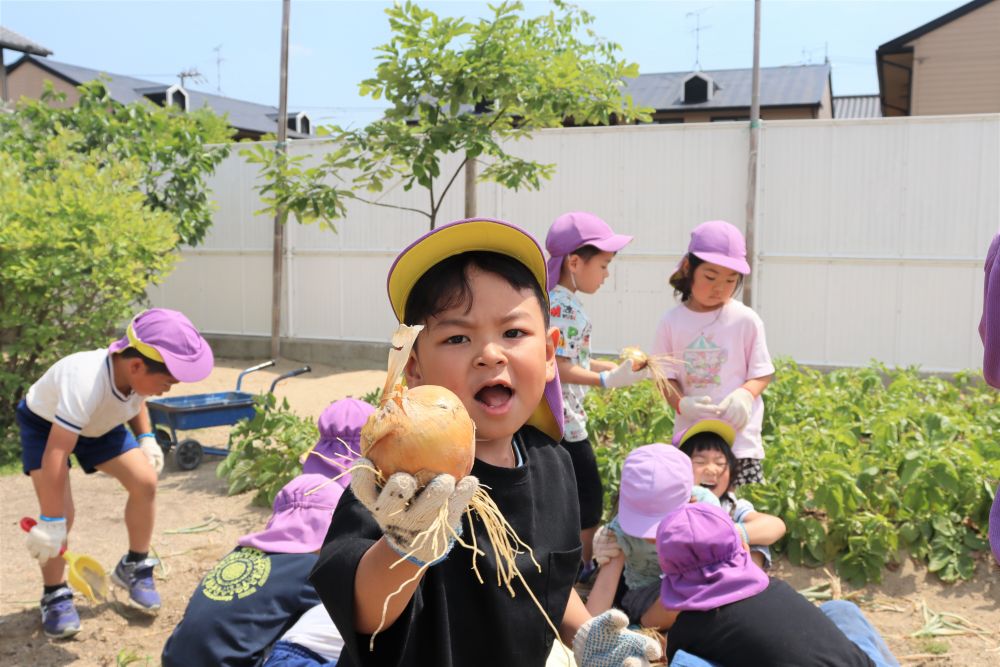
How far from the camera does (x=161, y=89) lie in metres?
28.4

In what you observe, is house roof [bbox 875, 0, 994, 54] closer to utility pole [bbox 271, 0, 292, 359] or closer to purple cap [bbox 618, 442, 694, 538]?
utility pole [bbox 271, 0, 292, 359]

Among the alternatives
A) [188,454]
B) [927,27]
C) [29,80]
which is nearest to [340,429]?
[188,454]

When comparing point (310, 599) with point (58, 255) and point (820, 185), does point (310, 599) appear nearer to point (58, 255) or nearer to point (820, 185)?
point (58, 255)

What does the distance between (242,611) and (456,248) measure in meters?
1.55

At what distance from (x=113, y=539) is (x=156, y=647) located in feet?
4.76

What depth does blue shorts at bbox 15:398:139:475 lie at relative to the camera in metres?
3.85

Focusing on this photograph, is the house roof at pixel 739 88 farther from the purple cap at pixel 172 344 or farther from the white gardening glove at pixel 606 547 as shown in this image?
the white gardening glove at pixel 606 547

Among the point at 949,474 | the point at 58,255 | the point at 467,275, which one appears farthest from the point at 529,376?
the point at 58,255

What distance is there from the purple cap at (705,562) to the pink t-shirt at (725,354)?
1318 mm

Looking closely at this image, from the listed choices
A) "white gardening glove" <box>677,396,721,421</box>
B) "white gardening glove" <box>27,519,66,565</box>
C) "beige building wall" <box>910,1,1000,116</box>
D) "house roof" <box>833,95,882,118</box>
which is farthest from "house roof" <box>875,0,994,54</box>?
"house roof" <box>833,95,882,118</box>

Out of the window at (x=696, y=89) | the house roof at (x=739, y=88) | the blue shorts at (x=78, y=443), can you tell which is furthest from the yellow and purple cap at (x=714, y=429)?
the window at (x=696, y=89)

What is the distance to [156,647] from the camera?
11.8 ft

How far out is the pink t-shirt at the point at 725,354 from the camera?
372 centimetres

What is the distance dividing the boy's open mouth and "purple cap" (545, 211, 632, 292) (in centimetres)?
213
